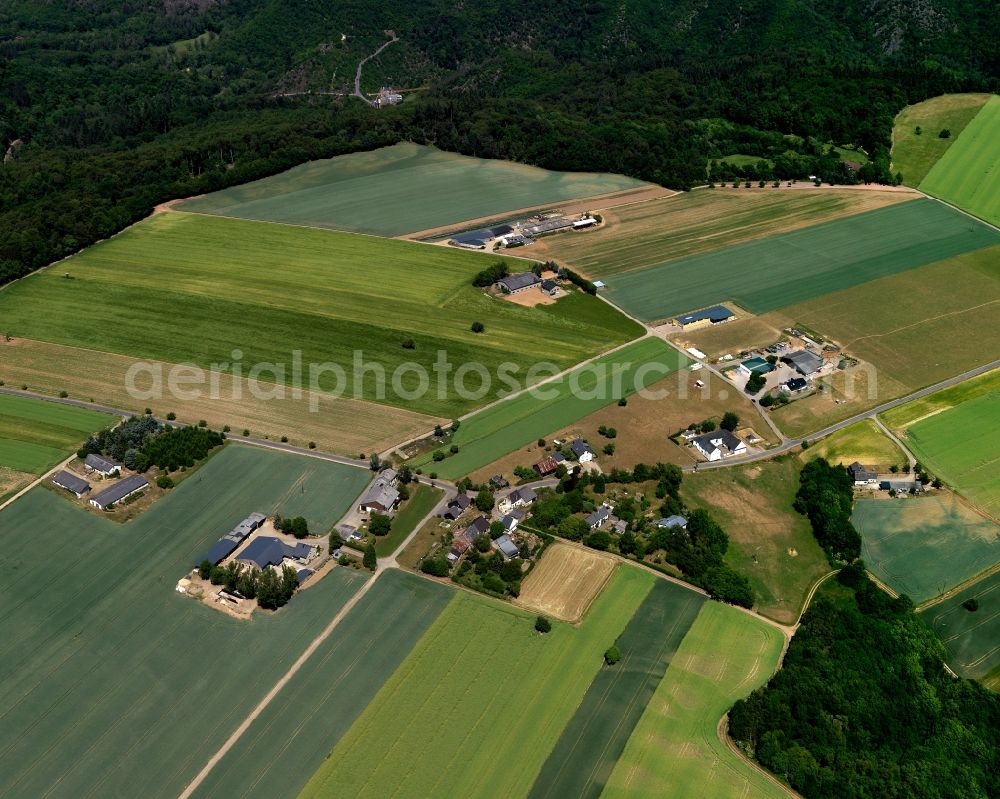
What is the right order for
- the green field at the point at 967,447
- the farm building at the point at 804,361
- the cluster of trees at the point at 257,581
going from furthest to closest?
the farm building at the point at 804,361
the green field at the point at 967,447
the cluster of trees at the point at 257,581

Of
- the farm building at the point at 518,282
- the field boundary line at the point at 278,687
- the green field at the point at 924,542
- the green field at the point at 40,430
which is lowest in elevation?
the green field at the point at 40,430

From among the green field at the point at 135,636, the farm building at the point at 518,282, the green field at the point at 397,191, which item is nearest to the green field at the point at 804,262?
the farm building at the point at 518,282

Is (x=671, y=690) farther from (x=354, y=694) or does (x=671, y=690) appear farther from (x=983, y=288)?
(x=983, y=288)

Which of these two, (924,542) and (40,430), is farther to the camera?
(40,430)

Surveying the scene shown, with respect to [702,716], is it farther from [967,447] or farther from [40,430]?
[40,430]

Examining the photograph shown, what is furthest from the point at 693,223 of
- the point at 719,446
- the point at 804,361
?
the point at 719,446

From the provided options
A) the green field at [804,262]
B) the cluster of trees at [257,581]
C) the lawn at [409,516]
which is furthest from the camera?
the green field at [804,262]

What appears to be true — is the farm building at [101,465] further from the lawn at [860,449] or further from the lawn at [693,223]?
the lawn at [860,449]
